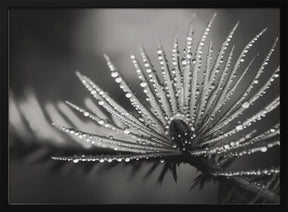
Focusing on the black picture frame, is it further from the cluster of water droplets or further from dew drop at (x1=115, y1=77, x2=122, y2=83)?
dew drop at (x1=115, y1=77, x2=122, y2=83)

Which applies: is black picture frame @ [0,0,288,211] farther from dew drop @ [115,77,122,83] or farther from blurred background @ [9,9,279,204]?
dew drop @ [115,77,122,83]

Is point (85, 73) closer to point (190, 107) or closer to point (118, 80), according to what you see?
point (118, 80)

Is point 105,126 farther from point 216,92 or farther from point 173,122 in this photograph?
point 216,92

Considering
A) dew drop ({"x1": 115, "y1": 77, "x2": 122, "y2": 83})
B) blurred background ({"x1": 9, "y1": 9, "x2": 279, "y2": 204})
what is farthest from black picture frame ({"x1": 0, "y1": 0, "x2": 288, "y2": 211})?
dew drop ({"x1": 115, "y1": 77, "x2": 122, "y2": 83})
